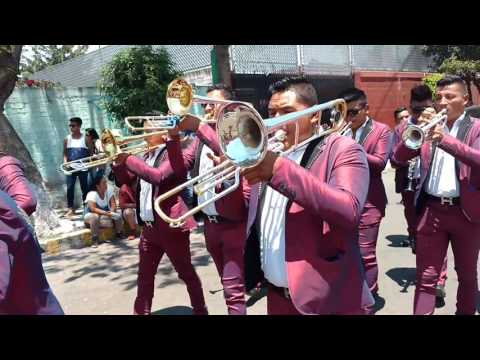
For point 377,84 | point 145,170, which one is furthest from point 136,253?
point 377,84

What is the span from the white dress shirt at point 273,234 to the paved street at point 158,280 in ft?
6.68

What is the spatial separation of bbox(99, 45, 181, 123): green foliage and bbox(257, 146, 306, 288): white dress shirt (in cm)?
622

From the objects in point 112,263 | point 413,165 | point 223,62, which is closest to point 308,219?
point 413,165

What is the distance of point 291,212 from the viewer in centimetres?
189

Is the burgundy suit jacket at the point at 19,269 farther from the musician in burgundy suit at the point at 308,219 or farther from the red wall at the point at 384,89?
the red wall at the point at 384,89

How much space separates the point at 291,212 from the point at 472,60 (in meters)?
15.0

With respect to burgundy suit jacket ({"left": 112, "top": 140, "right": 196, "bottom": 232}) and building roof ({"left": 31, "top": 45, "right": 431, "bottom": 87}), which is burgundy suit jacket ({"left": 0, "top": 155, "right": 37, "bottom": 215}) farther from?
building roof ({"left": 31, "top": 45, "right": 431, "bottom": 87})

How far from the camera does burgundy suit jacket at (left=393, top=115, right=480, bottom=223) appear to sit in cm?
272


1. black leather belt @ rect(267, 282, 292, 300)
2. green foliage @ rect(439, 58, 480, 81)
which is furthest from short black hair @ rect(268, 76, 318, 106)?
green foliage @ rect(439, 58, 480, 81)

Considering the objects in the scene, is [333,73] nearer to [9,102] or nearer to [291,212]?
[9,102]

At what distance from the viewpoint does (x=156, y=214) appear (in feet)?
11.3

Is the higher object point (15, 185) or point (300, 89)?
point (300, 89)

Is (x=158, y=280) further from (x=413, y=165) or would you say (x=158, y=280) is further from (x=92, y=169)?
(x=92, y=169)

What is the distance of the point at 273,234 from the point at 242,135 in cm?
54
